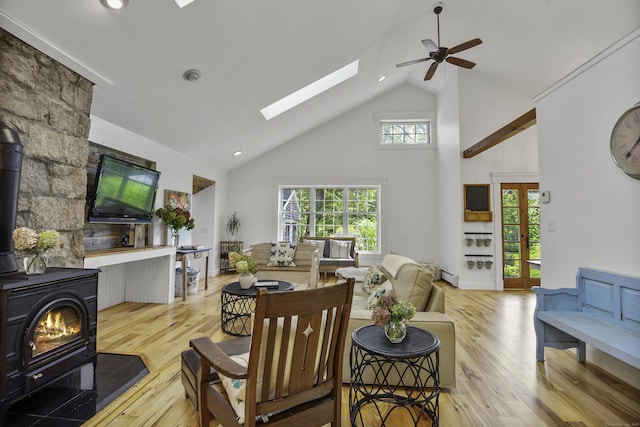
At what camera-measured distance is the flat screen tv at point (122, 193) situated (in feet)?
10.7

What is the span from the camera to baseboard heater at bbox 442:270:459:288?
19.6 feet

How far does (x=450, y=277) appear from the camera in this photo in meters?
6.25

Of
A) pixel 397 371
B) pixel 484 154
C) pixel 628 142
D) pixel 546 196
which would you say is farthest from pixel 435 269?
pixel 397 371

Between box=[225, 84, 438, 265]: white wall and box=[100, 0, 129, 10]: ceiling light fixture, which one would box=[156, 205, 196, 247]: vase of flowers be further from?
box=[100, 0, 129, 10]: ceiling light fixture

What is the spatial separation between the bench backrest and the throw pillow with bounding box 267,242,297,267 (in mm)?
4113

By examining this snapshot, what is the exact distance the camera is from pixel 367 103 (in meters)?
7.43

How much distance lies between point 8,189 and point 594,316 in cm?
442

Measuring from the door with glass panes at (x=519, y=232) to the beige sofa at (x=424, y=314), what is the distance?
4.39 m

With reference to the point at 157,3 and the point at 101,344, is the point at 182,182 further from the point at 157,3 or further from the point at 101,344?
the point at 157,3

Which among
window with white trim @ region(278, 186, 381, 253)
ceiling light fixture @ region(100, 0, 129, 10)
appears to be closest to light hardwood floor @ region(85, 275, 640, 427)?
ceiling light fixture @ region(100, 0, 129, 10)

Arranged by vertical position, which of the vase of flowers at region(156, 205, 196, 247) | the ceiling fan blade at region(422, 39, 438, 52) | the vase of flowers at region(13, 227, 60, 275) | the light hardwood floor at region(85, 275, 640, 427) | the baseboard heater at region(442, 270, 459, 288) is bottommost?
the light hardwood floor at region(85, 275, 640, 427)

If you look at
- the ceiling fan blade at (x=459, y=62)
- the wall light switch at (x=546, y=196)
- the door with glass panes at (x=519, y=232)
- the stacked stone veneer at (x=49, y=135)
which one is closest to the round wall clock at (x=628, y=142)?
the wall light switch at (x=546, y=196)

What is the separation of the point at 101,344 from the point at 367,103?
6.83 meters

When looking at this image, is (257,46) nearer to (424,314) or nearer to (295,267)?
(424,314)
